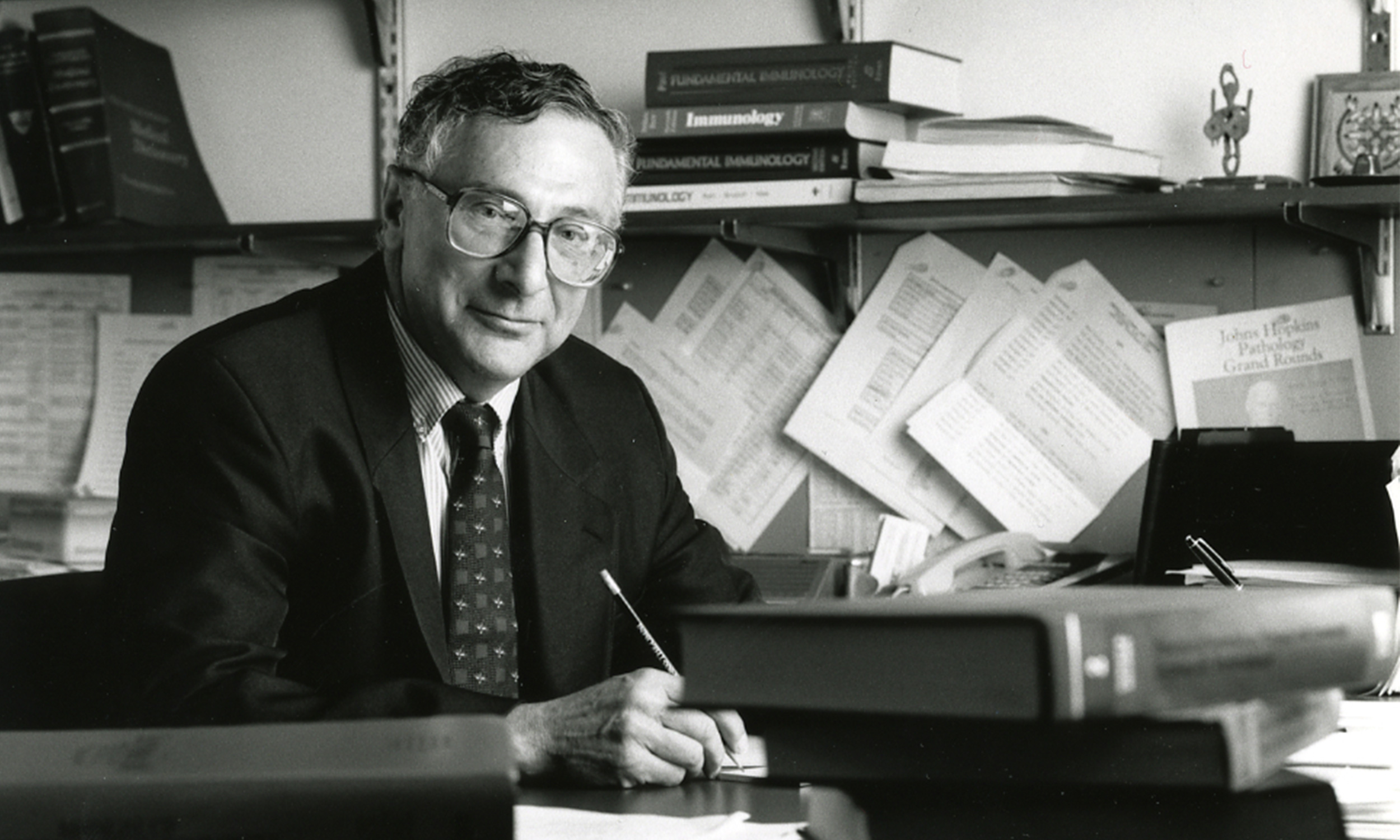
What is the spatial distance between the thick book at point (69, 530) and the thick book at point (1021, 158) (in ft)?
3.83

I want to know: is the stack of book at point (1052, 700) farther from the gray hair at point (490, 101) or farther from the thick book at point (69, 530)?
the thick book at point (69, 530)

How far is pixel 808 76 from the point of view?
2027 millimetres

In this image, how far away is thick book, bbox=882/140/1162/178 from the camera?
1.88m

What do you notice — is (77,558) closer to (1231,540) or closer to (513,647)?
(513,647)

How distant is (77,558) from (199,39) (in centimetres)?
84

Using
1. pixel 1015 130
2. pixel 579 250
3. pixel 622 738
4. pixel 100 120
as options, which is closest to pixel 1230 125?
pixel 1015 130

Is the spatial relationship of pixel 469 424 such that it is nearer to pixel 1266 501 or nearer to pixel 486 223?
pixel 486 223

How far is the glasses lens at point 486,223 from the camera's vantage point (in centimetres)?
150

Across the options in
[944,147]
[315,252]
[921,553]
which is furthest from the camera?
[315,252]

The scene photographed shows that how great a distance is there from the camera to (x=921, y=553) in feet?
7.13

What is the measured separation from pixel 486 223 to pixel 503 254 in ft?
0.11

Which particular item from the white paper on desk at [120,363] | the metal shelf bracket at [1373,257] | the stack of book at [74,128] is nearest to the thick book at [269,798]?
the metal shelf bracket at [1373,257]

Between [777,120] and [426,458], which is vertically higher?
[777,120]

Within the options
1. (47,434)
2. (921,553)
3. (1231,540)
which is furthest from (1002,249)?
(47,434)
